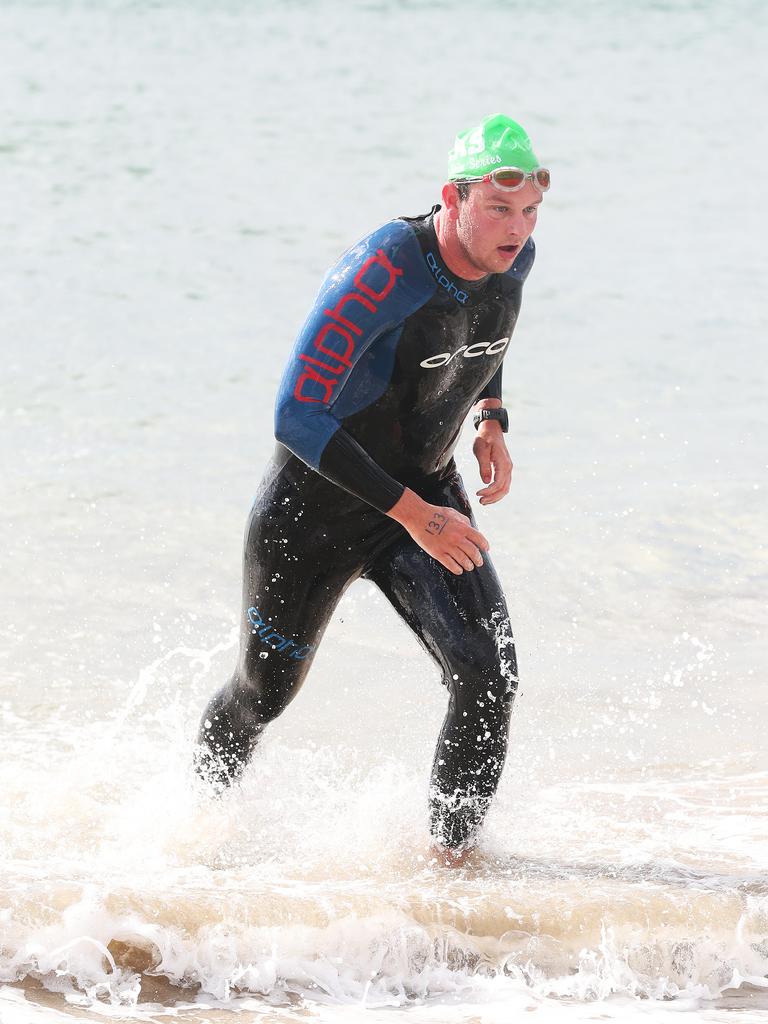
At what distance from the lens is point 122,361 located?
1144 centimetres

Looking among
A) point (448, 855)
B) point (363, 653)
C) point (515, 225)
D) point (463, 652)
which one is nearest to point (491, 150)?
point (515, 225)

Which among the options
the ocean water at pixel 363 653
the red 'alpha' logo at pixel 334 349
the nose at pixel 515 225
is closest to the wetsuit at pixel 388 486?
the red 'alpha' logo at pixel 334 349

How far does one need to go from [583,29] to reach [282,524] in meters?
34.3

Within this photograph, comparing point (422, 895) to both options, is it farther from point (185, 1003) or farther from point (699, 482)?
point (699, 482)

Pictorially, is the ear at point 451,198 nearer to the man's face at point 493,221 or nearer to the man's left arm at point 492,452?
the man's face at point 493,221

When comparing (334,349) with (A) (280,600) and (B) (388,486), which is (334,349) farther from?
(A) (280,600)

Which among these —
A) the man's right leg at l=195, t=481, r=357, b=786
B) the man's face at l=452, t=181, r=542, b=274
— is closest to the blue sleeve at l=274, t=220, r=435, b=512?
the man's face at l=452, t=181, r=542, b=274

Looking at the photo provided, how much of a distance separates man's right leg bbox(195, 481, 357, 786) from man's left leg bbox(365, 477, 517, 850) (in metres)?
0.18

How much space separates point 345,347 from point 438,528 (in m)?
0.52

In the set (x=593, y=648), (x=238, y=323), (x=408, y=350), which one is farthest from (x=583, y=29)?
(x=408, y=350)

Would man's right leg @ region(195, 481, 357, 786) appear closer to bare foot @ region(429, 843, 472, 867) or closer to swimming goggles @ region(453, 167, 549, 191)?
bare foot @ region(429, 843, 472, 867)

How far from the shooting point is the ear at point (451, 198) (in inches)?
159

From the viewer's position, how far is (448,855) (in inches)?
180

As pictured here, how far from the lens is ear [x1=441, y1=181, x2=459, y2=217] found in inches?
159
